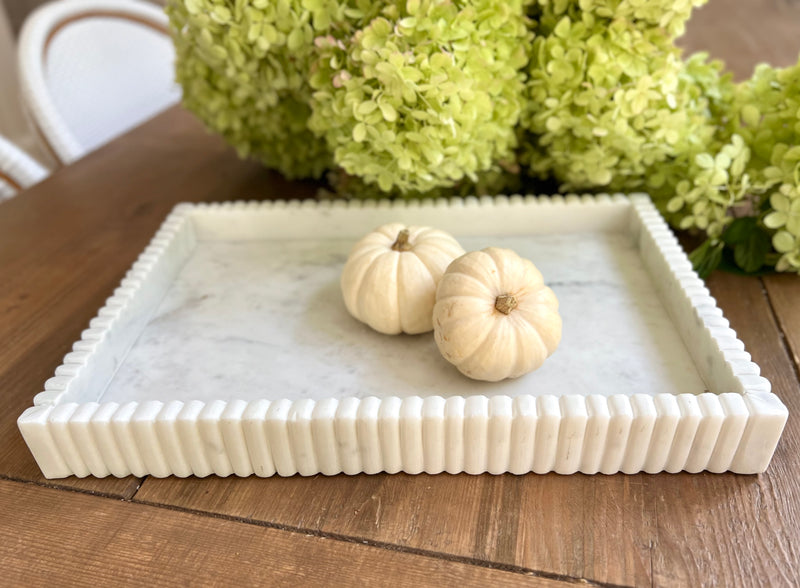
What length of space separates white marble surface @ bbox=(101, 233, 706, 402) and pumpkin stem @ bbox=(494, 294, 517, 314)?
0.08 m

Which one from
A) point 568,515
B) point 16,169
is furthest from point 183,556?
point 16,169

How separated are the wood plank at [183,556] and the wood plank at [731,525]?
0.33 ft

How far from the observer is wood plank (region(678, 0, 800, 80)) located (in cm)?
150

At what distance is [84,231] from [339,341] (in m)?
0.55

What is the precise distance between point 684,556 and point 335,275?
1.63 ft

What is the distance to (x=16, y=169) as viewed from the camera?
1.19m

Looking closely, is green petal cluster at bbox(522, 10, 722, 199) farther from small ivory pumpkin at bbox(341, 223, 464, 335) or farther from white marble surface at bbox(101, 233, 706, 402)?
small ivory pumpkin at bbox(341, 223, 464, 335)

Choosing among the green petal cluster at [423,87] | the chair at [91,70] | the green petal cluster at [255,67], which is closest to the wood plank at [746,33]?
the green petal cluster at [423,87]

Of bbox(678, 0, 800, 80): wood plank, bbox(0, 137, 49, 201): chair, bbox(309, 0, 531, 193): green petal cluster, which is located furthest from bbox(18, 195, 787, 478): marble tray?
bbox(678, 0, 800, 80): wood plank

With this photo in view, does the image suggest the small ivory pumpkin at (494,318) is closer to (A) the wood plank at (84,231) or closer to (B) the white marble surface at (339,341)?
(B) the white marble surface at (339,341)

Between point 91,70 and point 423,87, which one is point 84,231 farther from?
point 91,70

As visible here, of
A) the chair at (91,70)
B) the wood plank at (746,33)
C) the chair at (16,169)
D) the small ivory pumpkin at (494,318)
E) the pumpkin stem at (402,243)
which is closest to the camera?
the small ivory pumpkin at (494,318)

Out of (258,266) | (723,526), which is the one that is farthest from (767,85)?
(258,266)

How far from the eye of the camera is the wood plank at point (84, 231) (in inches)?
26.6
